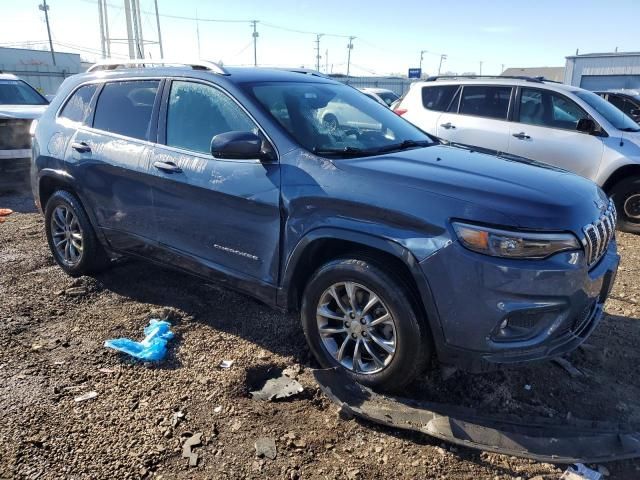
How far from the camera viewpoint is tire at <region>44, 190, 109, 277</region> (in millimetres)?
4480

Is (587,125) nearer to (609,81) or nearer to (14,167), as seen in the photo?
(14,167)

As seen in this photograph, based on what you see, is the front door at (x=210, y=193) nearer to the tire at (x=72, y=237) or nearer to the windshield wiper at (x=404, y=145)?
the windshield wiper at (x=404, y=145)

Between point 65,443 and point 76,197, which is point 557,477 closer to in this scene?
point 65,443

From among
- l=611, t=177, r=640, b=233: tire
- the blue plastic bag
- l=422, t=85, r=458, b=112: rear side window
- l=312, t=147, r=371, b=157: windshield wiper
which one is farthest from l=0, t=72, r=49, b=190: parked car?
l=611, t=177, r=640, b=233: tire

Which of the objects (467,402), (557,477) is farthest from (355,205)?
(557,477)

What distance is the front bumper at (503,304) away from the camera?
248 cm

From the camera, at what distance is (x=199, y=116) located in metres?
3.63

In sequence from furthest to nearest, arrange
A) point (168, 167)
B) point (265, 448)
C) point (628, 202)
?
point (628, 202) → point (168, 167) → point (265, 448)

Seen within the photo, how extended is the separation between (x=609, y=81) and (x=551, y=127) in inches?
1383

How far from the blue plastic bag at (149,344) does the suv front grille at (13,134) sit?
19.6 ft

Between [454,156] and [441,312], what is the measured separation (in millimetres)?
1193

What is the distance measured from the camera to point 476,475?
2.46 m

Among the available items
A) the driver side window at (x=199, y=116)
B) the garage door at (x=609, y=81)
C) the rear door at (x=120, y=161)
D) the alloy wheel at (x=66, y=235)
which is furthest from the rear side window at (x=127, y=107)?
the garage door at (x=609, y=81)

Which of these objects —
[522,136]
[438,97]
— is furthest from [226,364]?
[438,97]
